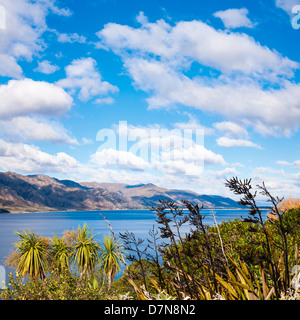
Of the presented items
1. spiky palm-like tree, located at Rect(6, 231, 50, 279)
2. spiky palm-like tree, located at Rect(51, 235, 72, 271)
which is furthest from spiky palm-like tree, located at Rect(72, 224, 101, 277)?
spiky palm-like tree, located at Rect(6, 231, 50, 279)

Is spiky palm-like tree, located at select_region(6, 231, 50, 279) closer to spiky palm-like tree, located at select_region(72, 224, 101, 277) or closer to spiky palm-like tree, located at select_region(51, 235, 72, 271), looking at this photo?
spiky palm-like tree, located at select_region(51, 235, 72, 271)

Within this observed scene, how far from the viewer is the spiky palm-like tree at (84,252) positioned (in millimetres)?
14648

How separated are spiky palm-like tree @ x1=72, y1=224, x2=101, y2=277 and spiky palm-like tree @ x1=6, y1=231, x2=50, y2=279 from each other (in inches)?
59.3

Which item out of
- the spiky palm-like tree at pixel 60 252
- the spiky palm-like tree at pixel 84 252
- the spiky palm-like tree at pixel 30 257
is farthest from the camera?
the spiky palm-like tree at pixel 84 252

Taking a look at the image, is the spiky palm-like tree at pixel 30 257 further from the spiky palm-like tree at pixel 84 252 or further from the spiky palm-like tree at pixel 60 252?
the spiky palm-like tree at pixel 84 252

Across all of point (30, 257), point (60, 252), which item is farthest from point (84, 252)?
point (30, 257)

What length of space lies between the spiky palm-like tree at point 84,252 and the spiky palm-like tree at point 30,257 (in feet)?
4.94

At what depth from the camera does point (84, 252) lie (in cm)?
1467

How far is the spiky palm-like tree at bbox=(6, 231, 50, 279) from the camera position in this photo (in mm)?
13695

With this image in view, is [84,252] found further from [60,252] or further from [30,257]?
[30,257]

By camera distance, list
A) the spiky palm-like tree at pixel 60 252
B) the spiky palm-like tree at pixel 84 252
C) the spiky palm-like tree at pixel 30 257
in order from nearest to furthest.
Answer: the spiky palm-like tree at pixel 30 257
the spiky palm-like tree at pixel 60 252
the spiky palm-like tree at pixel 84 252

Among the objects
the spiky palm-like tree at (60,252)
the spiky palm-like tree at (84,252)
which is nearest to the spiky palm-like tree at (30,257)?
the spiky palm-like tree at (60,252)
